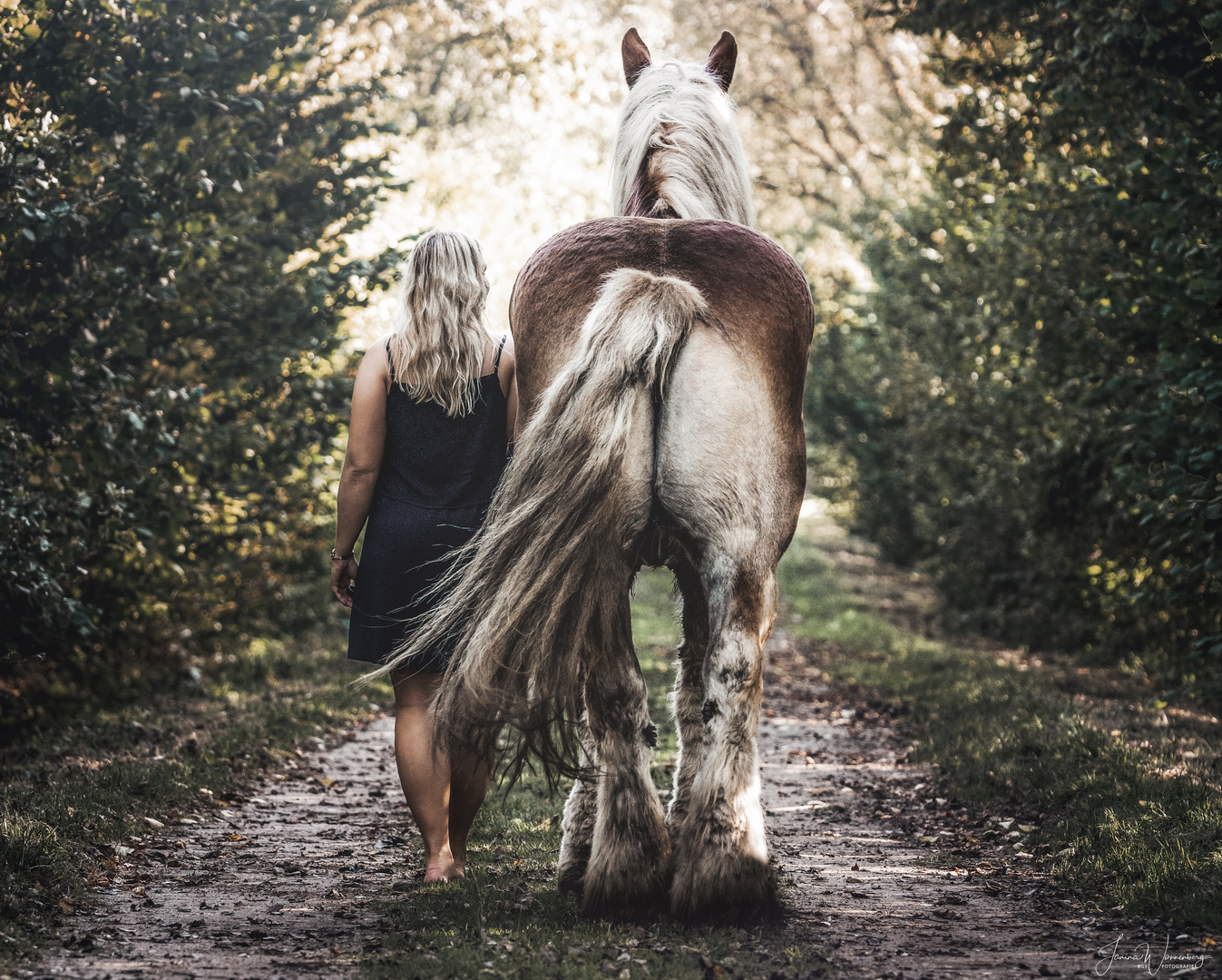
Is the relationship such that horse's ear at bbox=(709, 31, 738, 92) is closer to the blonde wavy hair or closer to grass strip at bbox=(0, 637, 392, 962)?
the blonde wavy hair

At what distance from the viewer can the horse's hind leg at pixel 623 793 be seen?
2920 mm

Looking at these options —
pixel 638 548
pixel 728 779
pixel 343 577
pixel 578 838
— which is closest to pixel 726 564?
pixel 638 548

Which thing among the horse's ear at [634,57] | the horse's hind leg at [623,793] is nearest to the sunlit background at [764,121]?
the horse's ear at [634,57]

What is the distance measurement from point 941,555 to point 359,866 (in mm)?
10705

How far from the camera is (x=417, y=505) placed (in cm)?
350

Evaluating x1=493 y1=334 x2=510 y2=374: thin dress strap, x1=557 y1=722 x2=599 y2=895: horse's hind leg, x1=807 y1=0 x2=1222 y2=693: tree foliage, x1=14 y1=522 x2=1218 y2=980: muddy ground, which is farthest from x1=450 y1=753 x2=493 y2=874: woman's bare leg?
x1=807 y1=0 x2=1222 y2=693: tree foliage

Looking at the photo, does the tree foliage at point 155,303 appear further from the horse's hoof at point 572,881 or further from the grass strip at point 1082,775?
the grass strip at point 1082,775

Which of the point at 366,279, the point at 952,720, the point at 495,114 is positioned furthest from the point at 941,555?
the point at 495,114

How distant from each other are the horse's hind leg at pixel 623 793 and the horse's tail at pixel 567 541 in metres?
0.05

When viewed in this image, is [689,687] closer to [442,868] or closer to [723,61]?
[442,868]

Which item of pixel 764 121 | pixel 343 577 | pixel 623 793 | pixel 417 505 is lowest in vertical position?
pixel 623 793

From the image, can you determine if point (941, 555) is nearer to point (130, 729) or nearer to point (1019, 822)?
point (1019, 822)

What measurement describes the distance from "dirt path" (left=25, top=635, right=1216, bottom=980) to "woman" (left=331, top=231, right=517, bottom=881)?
0.48 meters

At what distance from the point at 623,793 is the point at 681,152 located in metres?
2.21
